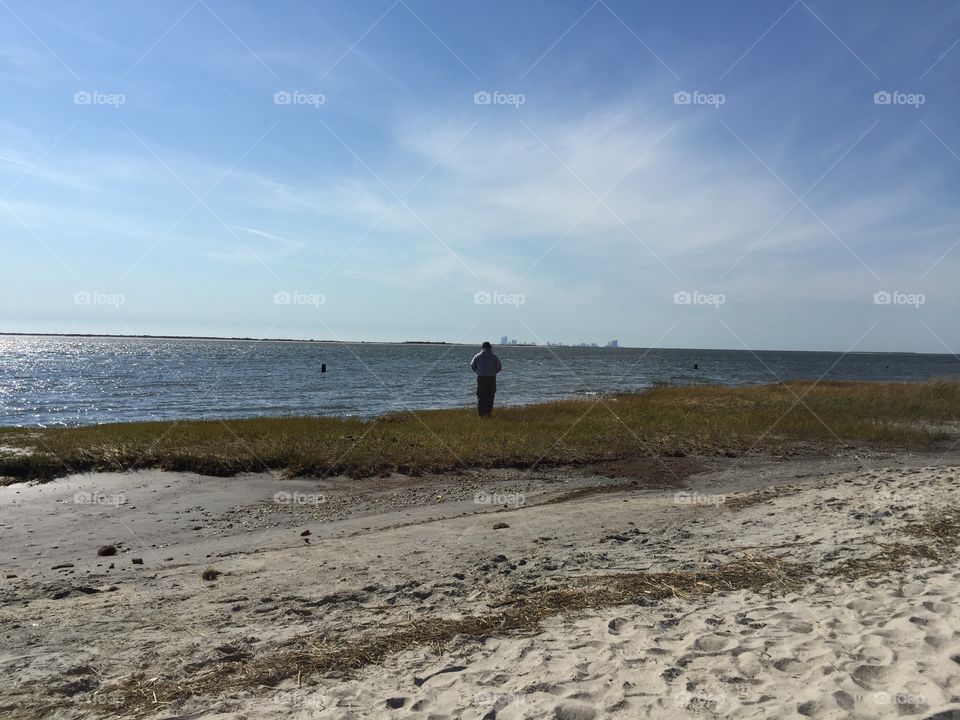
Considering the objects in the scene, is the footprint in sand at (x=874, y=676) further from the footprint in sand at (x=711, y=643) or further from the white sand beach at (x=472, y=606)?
the footprint in sand at (x=711, y=643)

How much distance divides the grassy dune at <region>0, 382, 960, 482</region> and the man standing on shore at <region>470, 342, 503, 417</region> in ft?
1.74

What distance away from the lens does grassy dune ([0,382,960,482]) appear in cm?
1270

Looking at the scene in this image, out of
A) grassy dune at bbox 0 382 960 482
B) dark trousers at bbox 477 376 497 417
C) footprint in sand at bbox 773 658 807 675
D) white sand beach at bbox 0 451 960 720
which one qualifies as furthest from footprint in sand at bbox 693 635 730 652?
dark trousers at bbox 477 376 497 417

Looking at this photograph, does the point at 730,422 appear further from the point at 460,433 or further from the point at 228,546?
→ the point at 228,546

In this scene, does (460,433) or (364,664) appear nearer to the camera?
(364,664)

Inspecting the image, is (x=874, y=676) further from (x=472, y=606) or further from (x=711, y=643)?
(x=472, y=606)

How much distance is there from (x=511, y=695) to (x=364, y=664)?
1.16 metres

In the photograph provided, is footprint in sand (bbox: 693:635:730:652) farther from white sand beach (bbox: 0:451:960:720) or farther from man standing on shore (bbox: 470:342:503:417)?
man standing on shore (bbox: 470:342:503:417)

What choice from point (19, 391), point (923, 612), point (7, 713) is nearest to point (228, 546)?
point (7, 713)

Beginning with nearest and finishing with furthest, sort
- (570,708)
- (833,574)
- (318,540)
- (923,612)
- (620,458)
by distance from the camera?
(570,708), (923,612), (833,574), (318,540), (620,458)

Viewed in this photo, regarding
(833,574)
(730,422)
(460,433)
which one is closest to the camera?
(833,574)

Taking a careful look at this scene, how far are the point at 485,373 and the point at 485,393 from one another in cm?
72

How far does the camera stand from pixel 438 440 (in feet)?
48.0

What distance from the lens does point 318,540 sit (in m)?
8.16
